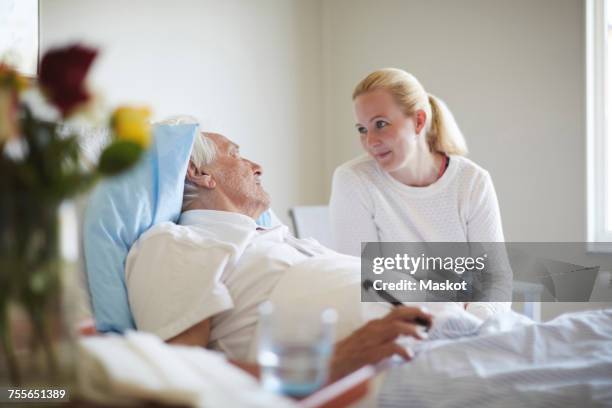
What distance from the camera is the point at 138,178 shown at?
1447 millimetres

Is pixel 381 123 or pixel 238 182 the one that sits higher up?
pixel 381 123

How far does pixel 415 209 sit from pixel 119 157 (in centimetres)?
157

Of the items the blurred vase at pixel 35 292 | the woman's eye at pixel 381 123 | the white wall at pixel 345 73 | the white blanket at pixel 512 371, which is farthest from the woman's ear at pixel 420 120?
the blurred vase at pixel 35 292

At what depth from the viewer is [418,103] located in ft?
6.97

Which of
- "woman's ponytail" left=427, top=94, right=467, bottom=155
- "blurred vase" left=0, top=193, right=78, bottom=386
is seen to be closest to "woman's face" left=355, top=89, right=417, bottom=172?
"woman's ponytail" left=427, top=94, right=467, bottom=155

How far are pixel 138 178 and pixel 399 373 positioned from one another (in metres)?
0.79

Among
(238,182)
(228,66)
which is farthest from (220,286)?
(228,66)

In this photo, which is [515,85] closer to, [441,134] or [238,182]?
[441,134]

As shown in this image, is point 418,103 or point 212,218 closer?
point 212,218

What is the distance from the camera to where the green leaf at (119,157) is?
2.08 feet

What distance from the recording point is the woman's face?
6.72ft

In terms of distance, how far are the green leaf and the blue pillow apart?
0.64 m

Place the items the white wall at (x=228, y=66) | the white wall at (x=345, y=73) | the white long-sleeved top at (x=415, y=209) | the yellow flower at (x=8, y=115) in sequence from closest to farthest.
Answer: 1. the yellow flower at (x=8, y=115)
2. the white long-sleeved top at (x=415, y=209)
3. the white wall at (x=228, y=66)
4. the white wall at (x=345, y=73)

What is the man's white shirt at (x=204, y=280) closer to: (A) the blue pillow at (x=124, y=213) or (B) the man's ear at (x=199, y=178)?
(A) the blue pillow at (x=124, y=213)
